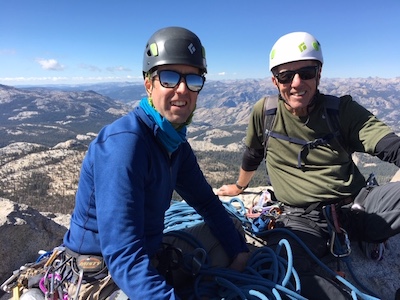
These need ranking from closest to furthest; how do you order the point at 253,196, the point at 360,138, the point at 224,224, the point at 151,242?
1. the point at 151,242
2. the point at 224,224
3. the point at 360,138
4. the point at 253,196

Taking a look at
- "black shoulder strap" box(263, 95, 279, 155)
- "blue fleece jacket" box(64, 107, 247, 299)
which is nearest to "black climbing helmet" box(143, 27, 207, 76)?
"blue fleece jacket" box(64, 107, 247, 299)

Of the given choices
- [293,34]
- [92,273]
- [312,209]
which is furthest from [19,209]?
[293,34]

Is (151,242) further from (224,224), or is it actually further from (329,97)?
(329,97)

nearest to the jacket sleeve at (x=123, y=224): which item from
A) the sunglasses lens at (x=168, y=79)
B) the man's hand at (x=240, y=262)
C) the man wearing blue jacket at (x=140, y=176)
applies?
the man wearing blue jacket at (x=140, y=176)

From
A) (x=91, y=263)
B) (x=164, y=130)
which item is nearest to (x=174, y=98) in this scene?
(x=164, y=130)

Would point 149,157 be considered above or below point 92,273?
above

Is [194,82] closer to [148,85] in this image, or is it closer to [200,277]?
[148,85]

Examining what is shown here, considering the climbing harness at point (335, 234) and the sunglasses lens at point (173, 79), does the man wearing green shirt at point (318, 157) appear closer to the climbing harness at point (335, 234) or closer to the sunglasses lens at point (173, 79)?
the climbing harness at point (335, 234)
